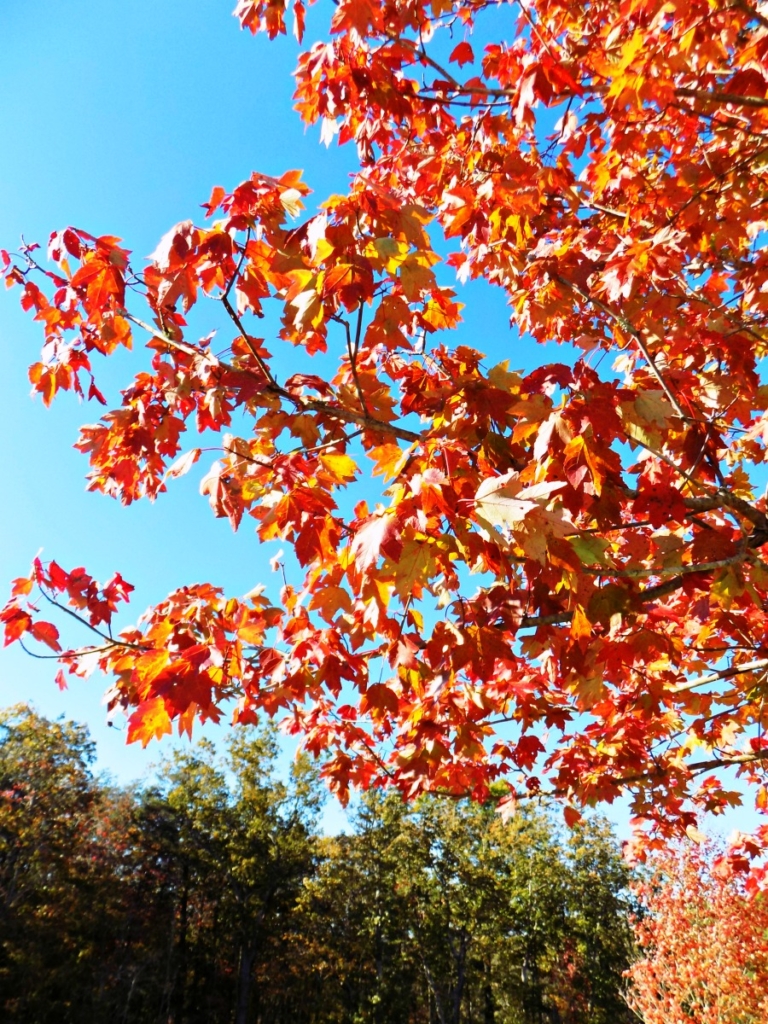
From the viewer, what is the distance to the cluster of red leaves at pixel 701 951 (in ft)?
28.9

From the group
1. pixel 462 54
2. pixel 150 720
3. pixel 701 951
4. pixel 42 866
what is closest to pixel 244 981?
pixel 42 866

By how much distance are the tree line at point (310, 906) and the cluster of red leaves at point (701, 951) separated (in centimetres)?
982

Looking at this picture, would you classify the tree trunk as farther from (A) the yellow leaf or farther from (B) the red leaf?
(B) the red leaf

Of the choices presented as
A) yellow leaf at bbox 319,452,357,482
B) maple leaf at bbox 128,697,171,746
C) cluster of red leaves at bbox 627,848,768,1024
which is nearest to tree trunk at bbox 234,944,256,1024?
cluster of red leaves at bbox 627,848,768,1024

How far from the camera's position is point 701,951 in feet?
31.9

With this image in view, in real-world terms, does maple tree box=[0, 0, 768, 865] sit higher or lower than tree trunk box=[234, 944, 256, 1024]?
higher

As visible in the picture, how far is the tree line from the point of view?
63.8ft

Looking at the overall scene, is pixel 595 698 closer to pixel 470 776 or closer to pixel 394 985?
pixel 470 776

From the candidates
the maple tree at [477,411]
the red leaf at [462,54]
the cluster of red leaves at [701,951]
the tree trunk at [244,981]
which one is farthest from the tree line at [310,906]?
the red leaf at [462,54]

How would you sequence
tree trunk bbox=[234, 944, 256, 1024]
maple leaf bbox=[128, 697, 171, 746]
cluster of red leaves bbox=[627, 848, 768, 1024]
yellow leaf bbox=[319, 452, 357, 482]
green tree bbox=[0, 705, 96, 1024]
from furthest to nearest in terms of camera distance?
tree trunk bbox=[234, 944, 256, 1024] → green tree bbox=[0, 705, 96, 1024] → cluster of red leaves bbox=[627, 848, 768, 1024] → yellow leaf bbox=[319, 452, 357, 482] → maple leaf bbox=[128, 697, 171, 746]

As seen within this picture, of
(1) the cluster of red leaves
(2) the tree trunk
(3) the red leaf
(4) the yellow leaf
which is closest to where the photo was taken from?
(4) the yellow leaf

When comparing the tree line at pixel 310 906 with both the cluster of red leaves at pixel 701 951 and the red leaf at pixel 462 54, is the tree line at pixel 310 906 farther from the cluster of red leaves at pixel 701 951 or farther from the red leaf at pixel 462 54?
the red leaf at pixel 462 54

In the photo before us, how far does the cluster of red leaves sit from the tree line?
982cm

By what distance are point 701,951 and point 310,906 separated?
14.9m
